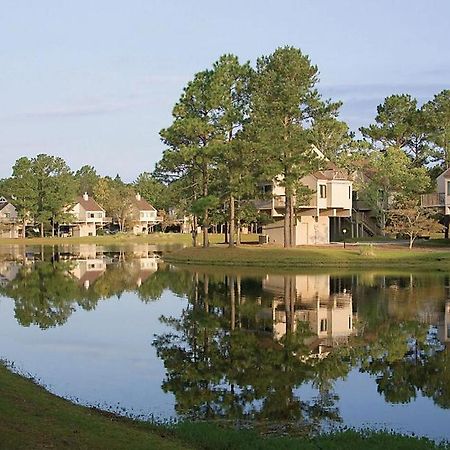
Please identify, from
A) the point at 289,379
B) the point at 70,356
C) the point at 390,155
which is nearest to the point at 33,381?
the point at 70,356

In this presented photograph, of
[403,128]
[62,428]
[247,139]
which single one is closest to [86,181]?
[403,128]

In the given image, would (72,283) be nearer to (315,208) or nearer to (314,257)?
(314,257)

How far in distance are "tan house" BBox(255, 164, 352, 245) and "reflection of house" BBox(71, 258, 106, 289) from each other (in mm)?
16168

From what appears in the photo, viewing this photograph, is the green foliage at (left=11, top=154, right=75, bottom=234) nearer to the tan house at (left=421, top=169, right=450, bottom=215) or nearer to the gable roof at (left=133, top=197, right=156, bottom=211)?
the gable roof at (left=133, top=197, right=156, bottom=211)

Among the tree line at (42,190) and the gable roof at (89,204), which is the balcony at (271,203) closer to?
the tree line at (42,190)

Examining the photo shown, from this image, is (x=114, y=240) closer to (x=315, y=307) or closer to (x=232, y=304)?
(x=232, y=304)

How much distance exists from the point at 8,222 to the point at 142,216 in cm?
2419

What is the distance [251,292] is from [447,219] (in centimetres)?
3513

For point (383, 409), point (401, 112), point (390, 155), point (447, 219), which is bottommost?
point (383, 409)

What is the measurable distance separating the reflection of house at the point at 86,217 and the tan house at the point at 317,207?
61388mm

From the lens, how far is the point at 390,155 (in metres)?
69.9

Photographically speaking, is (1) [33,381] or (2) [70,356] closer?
(1) [33,381]

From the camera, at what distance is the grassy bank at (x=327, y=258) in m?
46.8

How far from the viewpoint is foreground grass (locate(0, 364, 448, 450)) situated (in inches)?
379
